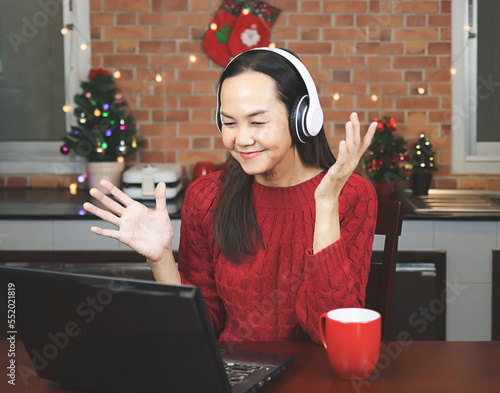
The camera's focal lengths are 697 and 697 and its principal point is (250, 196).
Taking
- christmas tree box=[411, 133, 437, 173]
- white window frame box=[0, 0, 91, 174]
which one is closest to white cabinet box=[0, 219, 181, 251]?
white window frame box=[0, 0, 91, 174]

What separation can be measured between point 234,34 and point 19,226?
1309mm

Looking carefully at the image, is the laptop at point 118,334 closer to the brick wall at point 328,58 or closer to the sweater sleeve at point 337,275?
the sweater sleeve at point 337,275

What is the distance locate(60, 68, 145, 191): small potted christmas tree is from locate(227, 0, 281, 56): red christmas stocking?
0.61 metres

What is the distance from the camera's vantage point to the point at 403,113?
130 inches

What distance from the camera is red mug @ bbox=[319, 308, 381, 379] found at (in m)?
1.12

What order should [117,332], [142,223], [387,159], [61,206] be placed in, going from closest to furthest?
[117,332] → [142,223] → [61,206] → [387,159]

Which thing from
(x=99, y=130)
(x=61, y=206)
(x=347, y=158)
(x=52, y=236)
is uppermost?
(x=99, y=130)

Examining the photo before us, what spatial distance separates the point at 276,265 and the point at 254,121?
0.36 m

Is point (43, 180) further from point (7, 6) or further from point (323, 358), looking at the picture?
point (323, 358)

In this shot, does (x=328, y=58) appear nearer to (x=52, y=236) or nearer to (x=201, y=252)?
(x=52, y=236)

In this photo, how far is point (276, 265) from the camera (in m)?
1.62

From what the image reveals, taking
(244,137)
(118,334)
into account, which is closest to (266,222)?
(244,137)

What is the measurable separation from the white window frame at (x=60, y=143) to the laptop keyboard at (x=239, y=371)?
2402 millimetres

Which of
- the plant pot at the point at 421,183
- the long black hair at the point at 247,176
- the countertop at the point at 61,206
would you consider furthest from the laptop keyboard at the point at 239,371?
the plant pot at the point at 421,183
